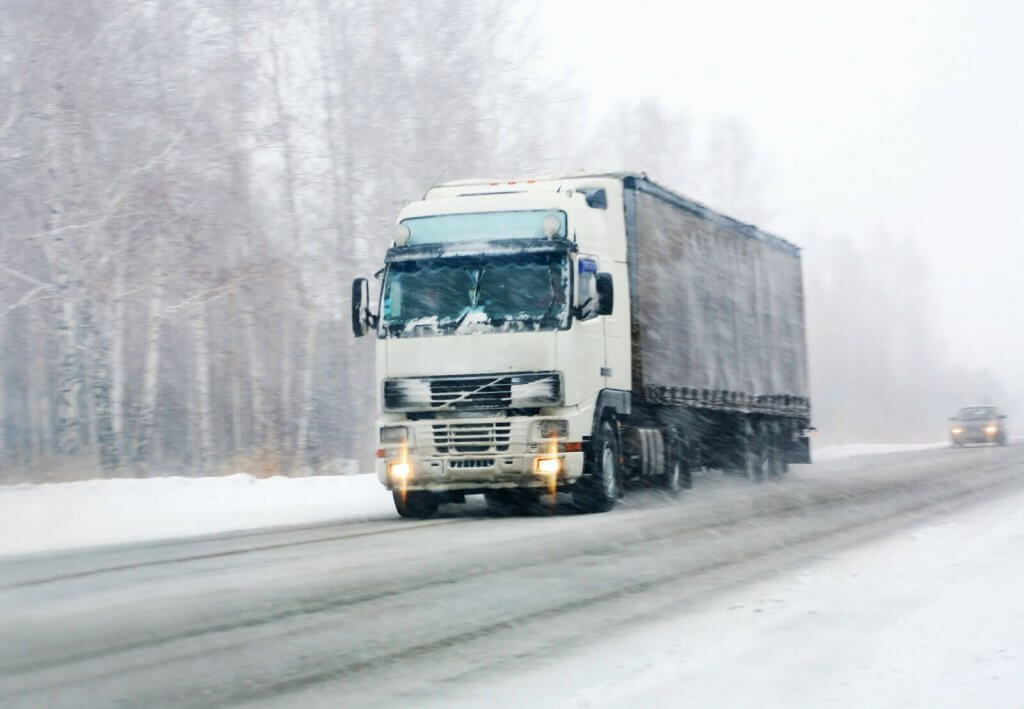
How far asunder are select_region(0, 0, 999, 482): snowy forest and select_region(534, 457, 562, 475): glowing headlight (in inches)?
512

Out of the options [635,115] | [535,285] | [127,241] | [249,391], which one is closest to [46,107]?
[127,241]

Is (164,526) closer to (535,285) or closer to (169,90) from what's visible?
(535,285)

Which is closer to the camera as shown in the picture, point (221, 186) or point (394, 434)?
point (394, 434)

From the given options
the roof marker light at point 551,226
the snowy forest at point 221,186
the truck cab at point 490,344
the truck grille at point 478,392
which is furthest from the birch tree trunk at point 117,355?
the roof marker light at point 551,226

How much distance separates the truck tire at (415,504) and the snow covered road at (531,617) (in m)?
1.90

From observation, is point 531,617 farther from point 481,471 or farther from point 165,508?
point 165,508

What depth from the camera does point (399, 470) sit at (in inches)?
663

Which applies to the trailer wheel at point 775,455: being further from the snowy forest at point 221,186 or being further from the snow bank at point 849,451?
the snow bank at point 849,451

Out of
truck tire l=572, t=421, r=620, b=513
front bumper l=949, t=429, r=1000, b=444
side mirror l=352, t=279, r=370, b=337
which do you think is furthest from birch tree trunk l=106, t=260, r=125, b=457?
front bumper l=949, t=429, r=1000, b=444

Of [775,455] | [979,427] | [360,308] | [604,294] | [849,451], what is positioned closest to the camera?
[604,294]

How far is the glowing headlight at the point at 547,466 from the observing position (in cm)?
1638

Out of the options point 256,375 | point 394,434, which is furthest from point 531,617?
point 256,375

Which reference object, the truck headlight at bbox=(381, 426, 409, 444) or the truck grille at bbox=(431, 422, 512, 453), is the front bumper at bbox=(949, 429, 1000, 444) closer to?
the truck grille at bbox=(431, 422, 512, 453)

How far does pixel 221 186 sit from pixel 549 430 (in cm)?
1710
